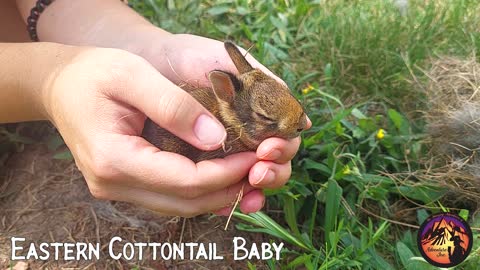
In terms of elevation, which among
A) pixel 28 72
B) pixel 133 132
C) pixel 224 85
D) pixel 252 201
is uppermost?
pixel 224 85

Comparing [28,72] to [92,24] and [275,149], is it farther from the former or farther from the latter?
[275,149]

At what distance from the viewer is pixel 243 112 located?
221 cm

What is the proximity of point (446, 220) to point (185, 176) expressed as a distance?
1236 millimetres

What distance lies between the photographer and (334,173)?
279 cm

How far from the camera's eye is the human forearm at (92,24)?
288cm

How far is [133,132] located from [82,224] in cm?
78

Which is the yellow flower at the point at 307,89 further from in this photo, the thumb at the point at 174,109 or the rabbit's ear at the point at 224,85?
the thumb at the point at 174,109

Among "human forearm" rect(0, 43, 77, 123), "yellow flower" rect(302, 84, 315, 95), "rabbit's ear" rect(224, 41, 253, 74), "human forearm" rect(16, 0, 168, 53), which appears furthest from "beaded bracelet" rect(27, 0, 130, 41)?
"yellow flower" rect(302, 84, 315, 95)

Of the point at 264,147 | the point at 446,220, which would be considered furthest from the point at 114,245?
the point at 446,220

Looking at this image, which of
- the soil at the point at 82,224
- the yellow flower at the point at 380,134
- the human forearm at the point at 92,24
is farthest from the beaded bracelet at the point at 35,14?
Result: the yellow flower at the point at 380,134

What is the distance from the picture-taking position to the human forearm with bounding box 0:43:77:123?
7.64ft

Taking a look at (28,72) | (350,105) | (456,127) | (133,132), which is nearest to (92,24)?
(28,72)

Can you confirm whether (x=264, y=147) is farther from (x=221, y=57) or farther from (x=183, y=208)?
(x=221, y=57)

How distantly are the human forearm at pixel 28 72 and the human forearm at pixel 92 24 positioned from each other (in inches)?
18.8
